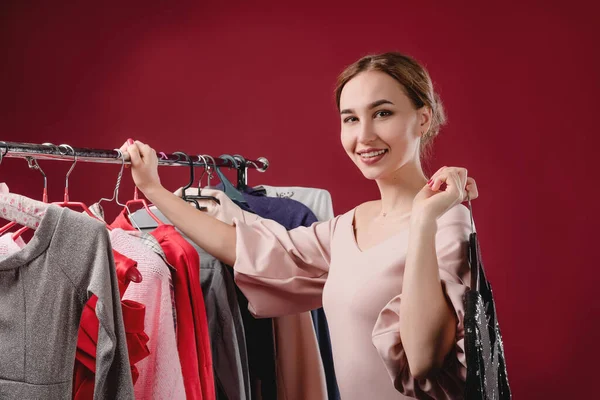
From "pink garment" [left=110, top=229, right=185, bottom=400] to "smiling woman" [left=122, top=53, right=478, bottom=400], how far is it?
0.25 meters

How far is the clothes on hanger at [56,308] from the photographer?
1105 millimetres

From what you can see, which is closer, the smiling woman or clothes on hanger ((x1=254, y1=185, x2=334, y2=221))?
the smiling woman

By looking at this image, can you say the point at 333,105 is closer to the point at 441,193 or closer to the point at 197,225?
the point at 197,225

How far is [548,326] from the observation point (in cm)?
271

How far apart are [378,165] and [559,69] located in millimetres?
1462

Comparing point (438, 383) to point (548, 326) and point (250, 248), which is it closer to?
point (250, 248)

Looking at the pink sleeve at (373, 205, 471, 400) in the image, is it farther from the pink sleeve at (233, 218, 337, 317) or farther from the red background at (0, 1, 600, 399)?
the red background at (0, 1, 600, 399)

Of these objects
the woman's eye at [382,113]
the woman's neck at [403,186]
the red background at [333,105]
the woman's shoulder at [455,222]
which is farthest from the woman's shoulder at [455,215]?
the red background at [333,105]

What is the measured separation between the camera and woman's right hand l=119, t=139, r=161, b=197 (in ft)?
5.09

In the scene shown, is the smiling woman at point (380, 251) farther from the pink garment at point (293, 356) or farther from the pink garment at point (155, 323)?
the pink garment at point (155, 323)

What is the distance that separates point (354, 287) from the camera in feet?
4.79

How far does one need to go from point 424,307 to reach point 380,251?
244 millimetres

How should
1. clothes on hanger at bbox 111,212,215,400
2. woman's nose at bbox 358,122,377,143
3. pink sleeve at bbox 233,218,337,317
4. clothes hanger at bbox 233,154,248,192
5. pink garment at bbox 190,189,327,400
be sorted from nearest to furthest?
clothes on hanger at bbox 111,212,215,400
woman's nose at bbox 358,122,377,143
pink sleeve at bbox 233,218,337,317
pink garment at bbox 190,189,327,400
clothes hanger at bbox 233,154,248,192

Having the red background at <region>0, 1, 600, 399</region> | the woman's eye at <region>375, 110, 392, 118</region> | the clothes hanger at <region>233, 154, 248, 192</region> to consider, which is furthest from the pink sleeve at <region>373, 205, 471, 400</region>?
the red background at <region>0, 1, 600, 399</region>
